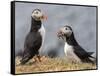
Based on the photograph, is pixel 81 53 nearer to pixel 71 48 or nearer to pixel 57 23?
pixel 71 48

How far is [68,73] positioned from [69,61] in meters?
0.12

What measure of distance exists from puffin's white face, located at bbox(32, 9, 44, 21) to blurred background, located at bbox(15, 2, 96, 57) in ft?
0.10

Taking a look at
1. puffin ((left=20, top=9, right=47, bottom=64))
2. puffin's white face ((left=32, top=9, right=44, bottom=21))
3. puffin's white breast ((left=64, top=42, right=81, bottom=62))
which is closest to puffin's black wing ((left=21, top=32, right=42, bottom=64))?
puffin ((left=20, top=9, right=47, bottom=64))

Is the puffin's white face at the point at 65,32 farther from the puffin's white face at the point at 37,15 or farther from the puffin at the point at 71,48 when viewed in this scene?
the puffin's white face at the point at 37,15

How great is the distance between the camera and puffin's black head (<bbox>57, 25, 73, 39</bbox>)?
2.17 metres

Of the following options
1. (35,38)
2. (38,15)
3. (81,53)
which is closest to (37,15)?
(38,15)

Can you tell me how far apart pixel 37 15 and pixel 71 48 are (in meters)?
0.46

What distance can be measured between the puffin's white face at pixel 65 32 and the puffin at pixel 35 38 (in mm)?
172

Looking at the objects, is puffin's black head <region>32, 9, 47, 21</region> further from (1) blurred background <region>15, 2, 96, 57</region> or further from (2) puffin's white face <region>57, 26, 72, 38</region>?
(2) puffin's white face <region>57, 26, 72, 38</region>

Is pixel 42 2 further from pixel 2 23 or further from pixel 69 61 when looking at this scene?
pixel 69 61

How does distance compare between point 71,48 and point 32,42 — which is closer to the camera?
point 32,42

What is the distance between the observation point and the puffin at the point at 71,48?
219 cm

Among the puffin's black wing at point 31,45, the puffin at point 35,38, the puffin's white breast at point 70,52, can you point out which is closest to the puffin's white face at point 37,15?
the puffin at point 35,38

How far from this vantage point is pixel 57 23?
215cm
